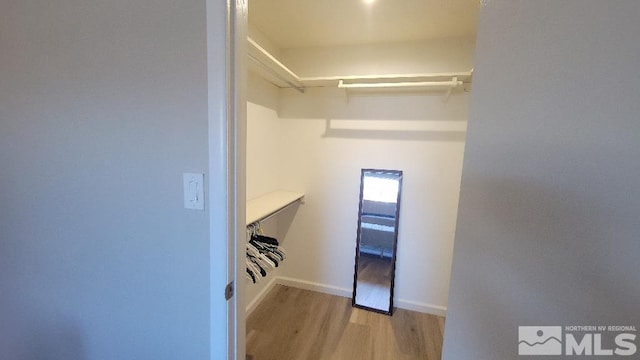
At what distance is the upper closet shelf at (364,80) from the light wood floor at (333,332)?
6.46 feet

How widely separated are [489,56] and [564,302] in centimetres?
60

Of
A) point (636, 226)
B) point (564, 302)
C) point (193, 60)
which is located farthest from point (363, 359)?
point (193, 60)

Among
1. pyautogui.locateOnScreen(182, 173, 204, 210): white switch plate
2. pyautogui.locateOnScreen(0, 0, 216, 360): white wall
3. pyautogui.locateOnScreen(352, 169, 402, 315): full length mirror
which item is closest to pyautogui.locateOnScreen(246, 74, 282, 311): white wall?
pyautogui.locateOnScreen(352, 169, 402, 315): full length mirror

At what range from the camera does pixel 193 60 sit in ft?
2.46

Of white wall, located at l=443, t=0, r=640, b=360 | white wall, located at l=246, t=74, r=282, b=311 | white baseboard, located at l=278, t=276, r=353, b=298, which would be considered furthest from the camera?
white baseboard, located at l=278, t=276, r=353, b=298

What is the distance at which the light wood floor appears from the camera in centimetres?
185

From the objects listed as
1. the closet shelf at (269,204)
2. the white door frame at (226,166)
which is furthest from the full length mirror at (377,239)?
the white door frame at (226,166)

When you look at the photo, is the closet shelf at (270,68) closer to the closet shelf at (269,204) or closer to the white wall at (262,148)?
the white wall at (262,148)

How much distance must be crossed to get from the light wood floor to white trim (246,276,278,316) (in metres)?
0.04

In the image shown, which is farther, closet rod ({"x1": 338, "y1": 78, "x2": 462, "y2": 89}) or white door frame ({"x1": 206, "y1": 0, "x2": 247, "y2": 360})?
closet rod ({"x1": 338, "y1": 78, "x2": 462, "y2": 89})

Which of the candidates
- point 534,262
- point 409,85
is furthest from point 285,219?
point 534,262

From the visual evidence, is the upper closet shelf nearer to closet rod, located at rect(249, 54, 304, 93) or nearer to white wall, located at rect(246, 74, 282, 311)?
closet rod, located at rect(249, 54, 304, 93)

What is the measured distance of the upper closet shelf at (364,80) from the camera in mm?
1831

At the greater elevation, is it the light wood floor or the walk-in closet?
the walk-in closet
